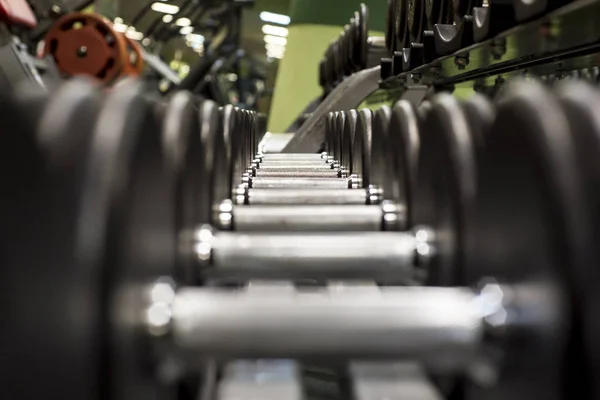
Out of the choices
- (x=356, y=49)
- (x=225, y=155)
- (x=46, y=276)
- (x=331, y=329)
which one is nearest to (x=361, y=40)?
(x=356, y=49)

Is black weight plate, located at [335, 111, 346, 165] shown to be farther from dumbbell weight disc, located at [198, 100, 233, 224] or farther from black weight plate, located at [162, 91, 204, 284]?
black weight plate, located at [162, 91, 204, 284]

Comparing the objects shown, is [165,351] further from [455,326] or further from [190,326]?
[455,326]

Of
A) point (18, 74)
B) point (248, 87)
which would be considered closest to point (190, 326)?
point (18, 74)

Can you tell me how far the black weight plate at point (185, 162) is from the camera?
0.68 m

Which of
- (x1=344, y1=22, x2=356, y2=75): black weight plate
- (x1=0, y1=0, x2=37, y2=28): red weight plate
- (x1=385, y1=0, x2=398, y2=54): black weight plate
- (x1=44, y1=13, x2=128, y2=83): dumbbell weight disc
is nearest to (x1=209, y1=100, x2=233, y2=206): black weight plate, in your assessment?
(x1=385, y1=0, x2=398, y2=54): black weight plate

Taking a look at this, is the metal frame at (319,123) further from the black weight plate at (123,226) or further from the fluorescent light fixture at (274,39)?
the fluorescent light fixture at (274,39)

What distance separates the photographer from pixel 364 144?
52.5 inches

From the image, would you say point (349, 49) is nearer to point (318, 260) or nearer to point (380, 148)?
point (380, 148)

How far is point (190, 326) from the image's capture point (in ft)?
1.87

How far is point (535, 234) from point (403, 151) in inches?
15.5

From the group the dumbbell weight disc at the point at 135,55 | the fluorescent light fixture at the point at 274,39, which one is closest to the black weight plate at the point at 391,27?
the dumbbell weight disc at the point at 135,55

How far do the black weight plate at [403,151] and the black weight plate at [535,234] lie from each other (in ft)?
0.77

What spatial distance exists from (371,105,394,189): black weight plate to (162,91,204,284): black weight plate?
1.02 ft

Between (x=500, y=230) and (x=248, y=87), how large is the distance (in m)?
8.67
